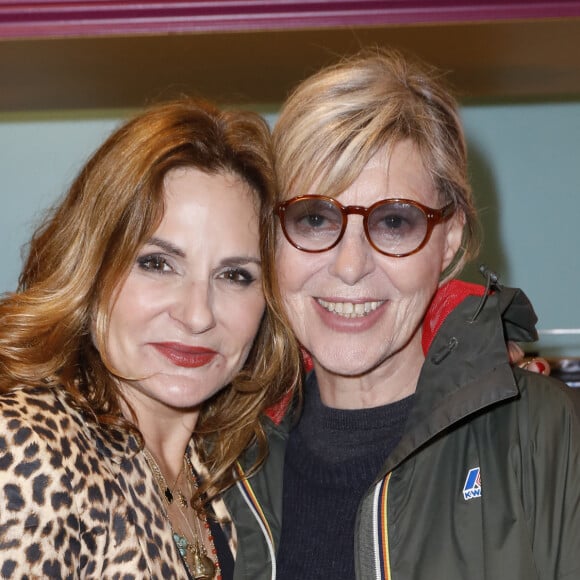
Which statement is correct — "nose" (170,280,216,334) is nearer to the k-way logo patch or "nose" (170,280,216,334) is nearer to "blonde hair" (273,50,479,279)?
"blonde hair" (273,50,479,279)

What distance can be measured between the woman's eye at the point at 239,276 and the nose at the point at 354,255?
0.17 metres

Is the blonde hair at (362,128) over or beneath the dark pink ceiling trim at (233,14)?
beneath

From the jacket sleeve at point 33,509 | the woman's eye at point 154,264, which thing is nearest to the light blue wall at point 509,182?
the woman's eye at point 154,264

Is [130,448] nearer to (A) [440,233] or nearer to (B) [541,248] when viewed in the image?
(A) [440,233]

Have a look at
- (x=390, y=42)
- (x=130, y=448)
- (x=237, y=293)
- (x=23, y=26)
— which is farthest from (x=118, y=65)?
(x=130, y=448)

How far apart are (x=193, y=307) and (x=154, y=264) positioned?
0.34ft

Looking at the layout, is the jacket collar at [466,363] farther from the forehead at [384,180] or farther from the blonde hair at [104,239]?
the blonde hair at [104,239]

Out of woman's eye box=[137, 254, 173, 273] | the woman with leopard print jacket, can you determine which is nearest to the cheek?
the woman with leopard print jacket

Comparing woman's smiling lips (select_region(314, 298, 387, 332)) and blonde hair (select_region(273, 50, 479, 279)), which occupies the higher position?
blonde hair (select_region(273, 50, 479, 279))

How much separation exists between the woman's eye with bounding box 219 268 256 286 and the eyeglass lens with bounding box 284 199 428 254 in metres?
0.11

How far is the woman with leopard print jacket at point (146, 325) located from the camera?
1.58 meters

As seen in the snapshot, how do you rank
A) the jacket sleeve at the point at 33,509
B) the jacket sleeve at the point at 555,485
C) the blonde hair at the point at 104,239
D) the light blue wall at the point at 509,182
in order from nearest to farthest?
the jacket sleeve at the point at 33,509 → the jacket sleeve at the point at 555,485 → the blonde hair at the point at 104,239 → the light blue wall at the point at 509,182

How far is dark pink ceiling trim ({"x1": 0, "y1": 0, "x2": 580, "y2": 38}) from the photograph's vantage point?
94.1 inches

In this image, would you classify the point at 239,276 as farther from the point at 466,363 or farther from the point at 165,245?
the point at 466,363
